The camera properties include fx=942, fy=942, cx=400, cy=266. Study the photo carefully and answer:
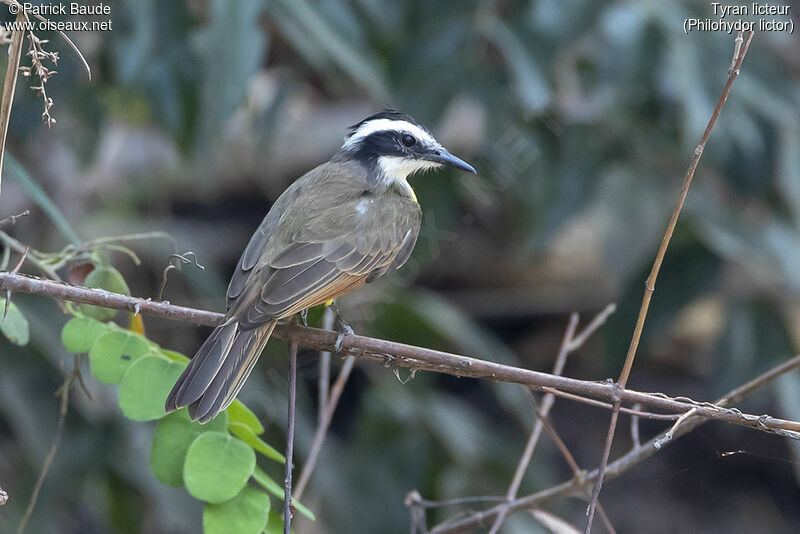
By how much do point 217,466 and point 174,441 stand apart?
17cm

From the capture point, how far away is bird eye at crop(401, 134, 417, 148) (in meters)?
3.31

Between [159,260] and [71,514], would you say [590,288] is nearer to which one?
[159,260]

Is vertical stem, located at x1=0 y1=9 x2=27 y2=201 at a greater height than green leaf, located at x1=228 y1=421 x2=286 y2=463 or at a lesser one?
greater

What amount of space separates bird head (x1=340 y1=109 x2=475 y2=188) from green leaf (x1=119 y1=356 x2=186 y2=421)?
1.45m

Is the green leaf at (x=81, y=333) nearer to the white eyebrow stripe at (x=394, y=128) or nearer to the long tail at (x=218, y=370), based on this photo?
the long tail at (x=218, y=370)

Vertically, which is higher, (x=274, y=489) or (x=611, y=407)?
(x=611, y=407)

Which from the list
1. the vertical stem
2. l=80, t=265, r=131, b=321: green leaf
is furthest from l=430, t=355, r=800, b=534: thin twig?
the vertical stem

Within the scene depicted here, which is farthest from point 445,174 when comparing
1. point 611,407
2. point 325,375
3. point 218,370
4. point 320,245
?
point 611,407

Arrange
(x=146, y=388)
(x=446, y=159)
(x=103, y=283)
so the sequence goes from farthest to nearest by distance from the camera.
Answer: (x=446, y=159), (x=103, y=283), (x=146, y=388)

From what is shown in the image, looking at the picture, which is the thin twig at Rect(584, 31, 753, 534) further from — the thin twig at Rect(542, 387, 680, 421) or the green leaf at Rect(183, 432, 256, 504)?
the green leaf at Rect(183, 432, 256, 504)

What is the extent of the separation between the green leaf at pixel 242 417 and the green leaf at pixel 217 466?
0.10 metres

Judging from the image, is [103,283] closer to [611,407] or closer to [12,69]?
[12,69]

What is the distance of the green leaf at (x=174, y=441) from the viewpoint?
1.94m

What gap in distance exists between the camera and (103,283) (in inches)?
81.9
